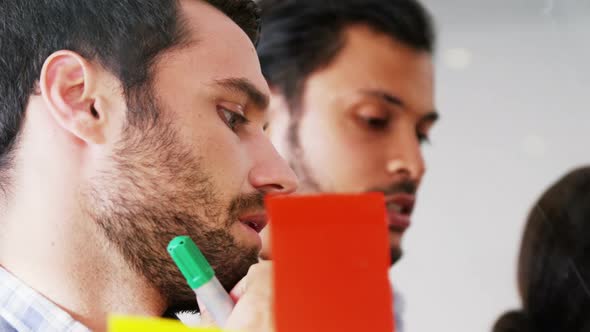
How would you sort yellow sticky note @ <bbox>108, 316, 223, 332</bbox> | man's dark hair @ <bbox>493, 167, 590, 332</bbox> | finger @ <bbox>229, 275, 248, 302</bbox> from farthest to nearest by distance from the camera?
man's dark hair @ <bbox>493, 167, 590, 332</bbox> → finger @ <bbox>229, 275, 248, 302</bbox> → yellow sticky note @ <bbox>108, 316, 223, 332</bbox>

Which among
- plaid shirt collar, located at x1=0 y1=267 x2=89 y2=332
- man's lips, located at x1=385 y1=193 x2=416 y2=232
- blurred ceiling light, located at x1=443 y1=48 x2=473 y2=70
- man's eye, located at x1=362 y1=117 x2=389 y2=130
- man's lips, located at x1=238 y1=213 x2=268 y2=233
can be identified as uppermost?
blurred ceiling light, located at x1=443 y1=48 x2=473 y2=70

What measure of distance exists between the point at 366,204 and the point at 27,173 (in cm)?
30

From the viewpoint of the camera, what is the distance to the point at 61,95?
49 cm

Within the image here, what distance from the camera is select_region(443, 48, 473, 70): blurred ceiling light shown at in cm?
63

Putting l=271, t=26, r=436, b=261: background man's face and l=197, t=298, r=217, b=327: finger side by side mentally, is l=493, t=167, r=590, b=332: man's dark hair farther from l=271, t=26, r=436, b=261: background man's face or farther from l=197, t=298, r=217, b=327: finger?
l=197, t=298, r=217, b=327: finger

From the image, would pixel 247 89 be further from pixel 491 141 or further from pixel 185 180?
pixel 491 141

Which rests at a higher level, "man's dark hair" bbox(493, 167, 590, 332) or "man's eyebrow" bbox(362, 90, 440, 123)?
"man's eyebrow" bbox(362, 90, 440, 123)

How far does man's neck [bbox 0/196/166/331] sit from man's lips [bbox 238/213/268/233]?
0.29 feet

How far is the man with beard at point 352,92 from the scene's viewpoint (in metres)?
0.62

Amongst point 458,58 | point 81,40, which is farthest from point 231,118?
point 458,58

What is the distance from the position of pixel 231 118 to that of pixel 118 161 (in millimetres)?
94

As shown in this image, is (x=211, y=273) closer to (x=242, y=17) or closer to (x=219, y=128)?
(x=219, y=128)

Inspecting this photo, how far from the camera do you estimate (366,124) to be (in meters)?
0.62

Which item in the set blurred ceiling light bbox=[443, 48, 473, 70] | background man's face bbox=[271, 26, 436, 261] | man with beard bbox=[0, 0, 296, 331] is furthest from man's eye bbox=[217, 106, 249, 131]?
blurred ceiling light bbox=[443, 48, 473, 70]
